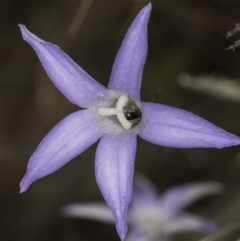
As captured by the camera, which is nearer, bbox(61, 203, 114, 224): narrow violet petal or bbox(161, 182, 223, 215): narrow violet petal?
bbox(61, 203, 114, 224): narrow violet petal

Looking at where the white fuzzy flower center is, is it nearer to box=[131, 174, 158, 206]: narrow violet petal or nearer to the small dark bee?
the small dark bee

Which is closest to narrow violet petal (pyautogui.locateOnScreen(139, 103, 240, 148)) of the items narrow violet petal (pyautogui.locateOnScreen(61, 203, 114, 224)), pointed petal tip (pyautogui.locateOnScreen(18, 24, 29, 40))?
pointed petal tip (pyautogui.locateOnScreen(18, 24, 29, 40))

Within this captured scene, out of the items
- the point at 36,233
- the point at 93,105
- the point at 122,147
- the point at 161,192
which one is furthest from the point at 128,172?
the point at 36,233

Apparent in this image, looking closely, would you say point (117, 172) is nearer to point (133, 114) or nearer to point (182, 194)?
point (133, 114)

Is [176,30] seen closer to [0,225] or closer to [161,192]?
[161,192]

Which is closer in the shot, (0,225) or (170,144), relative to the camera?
(170,144)

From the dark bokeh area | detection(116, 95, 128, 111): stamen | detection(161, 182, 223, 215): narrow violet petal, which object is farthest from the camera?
the dark bokeh area

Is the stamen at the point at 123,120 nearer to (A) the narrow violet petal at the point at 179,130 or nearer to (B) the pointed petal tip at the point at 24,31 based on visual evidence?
(A) the narrow violet petal at the point at 179,130
